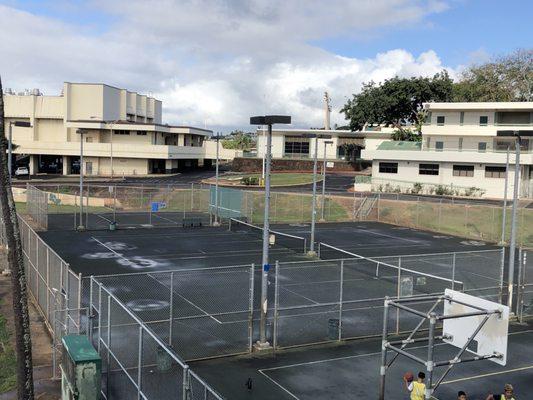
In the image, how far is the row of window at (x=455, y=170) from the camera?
223ft

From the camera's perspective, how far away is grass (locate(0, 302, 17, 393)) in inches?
569

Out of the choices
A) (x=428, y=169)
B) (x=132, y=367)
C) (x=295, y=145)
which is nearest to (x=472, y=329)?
(x=132, y=367)

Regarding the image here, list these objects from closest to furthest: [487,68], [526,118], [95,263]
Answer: [95,263], [526,118], [487,68]

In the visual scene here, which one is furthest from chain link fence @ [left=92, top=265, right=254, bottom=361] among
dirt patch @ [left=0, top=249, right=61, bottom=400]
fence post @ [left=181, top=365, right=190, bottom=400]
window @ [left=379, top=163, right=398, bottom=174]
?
window @ [left=379, top=163, right=398, bottom=174]

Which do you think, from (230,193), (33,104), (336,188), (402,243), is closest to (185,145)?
(33,104)

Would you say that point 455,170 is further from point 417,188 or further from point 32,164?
point 32,164

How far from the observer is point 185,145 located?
110500mm

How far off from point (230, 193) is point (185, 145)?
65.3m

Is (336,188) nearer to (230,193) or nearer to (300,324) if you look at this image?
(230,193)

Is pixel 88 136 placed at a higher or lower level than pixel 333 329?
higher

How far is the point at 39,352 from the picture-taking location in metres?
16.9

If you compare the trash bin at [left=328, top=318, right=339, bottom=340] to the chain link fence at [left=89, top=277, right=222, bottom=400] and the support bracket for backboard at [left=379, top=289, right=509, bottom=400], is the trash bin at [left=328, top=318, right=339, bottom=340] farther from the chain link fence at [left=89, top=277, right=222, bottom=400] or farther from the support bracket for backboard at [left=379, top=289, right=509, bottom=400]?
the chain link fence at [left=89, top=277, right=222, bottom=400]

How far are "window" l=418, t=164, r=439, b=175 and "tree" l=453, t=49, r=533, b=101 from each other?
25632 mm

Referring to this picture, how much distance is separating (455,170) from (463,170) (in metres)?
0.97
